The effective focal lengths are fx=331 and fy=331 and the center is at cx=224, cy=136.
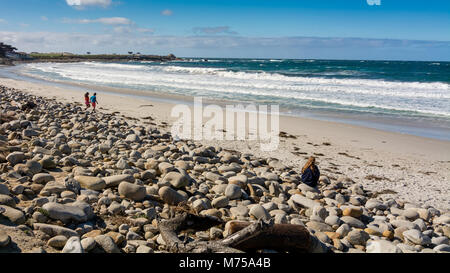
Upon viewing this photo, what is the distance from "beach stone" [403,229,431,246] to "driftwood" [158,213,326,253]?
138 centimetres

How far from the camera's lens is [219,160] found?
729 centimetres

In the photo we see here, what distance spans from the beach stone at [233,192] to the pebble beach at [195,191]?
2 centimetres

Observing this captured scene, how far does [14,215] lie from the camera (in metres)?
3.36

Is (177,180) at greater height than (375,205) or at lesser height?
greater

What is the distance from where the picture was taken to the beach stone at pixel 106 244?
3189 mm

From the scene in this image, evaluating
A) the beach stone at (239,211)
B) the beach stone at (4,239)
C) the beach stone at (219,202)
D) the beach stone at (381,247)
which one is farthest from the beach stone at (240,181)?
the beach stone at (4,239)

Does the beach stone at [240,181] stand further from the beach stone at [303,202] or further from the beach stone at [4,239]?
the beach stone at [4,239]

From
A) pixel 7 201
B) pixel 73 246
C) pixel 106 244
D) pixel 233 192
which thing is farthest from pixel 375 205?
pixel 7 201

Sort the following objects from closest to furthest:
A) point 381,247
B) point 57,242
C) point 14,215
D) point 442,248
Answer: point 57,242 → point 14,215 → point 381,247 → point 442,248

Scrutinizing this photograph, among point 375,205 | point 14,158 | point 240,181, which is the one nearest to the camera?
point 14,158

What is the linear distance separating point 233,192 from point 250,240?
1844mm

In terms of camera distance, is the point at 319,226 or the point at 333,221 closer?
the point at 319,226

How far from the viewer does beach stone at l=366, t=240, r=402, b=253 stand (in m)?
3.70

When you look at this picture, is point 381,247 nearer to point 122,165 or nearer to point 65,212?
point 65,212
